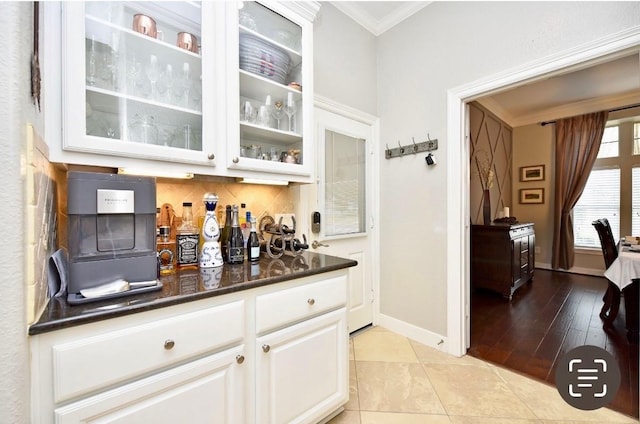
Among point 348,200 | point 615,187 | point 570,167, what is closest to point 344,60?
point 348,200

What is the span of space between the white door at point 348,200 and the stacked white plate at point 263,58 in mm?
522


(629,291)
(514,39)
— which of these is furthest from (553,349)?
(514,39)

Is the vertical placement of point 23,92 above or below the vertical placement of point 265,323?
above

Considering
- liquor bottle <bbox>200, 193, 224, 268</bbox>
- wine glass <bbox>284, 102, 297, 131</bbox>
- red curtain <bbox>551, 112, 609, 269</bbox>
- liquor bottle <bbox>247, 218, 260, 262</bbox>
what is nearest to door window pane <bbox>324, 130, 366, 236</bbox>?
wine glass <bbox>284, 102, 297, 131</bbox>

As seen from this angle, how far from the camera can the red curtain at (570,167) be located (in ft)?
13.8

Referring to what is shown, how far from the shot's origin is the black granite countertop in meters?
0.72

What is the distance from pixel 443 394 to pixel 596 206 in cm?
488

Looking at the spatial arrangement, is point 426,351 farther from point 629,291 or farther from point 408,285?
point 629,291

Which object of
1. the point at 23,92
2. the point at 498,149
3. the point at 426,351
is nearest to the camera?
the point at 23,92

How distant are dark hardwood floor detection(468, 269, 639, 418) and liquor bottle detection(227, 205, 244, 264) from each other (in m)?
2.00

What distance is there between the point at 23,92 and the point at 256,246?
1.05 meters

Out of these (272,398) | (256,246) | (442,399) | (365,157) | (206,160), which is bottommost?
(442,399)

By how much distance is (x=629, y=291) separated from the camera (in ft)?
7.57

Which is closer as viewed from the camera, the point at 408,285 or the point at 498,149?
→ the point at 408,285
